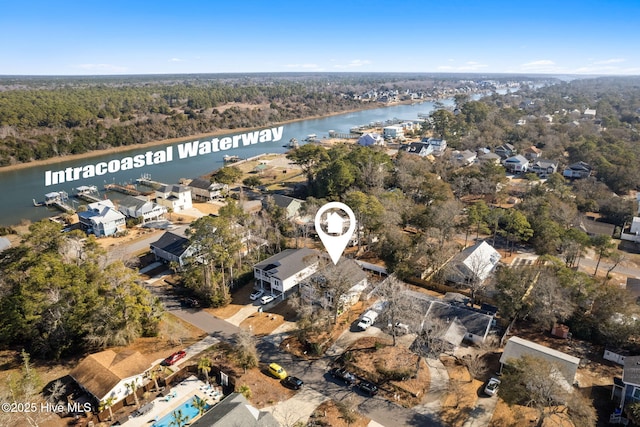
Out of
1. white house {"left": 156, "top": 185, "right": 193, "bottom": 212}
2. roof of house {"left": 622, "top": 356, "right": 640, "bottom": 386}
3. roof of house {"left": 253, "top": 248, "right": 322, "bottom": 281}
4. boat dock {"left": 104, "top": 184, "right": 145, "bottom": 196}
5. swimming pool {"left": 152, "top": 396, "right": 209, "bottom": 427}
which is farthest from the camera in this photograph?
boat dock {"left": 104, "top": 184, "right": 145, "bottom": 196}

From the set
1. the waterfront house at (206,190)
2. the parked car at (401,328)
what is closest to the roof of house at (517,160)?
the waterfront house at (206,190)

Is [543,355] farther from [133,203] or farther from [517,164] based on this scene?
[517,164]

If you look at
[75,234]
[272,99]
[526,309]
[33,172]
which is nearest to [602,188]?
[526,309]

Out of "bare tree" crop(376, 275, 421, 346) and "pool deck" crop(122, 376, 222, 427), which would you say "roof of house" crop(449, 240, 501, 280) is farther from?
"pool deck" crop(122, 376, 222, 427)

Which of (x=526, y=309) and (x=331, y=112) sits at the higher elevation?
(x=331, y=112)

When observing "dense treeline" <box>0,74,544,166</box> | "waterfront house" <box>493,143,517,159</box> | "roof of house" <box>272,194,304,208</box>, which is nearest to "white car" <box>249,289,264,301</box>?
"roof of house" <box>272,194,304,208</box>

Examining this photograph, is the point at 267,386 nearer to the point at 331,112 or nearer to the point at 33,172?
the point at 33,172

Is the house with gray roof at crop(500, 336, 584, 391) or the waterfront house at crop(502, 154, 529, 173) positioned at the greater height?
the waterfront house at crop(502, 154, 529, 173)
